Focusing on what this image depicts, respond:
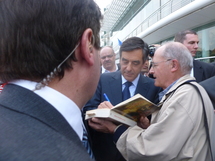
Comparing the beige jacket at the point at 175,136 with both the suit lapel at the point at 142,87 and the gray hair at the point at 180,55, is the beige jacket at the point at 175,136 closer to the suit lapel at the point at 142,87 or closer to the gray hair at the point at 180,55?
the gray hair at the point at 180,55

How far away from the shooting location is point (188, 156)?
4.57 ft

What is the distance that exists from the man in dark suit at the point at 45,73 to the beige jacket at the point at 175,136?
0.78 m

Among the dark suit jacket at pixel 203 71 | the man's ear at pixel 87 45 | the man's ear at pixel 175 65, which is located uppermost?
the man's ear at pixel 87 45

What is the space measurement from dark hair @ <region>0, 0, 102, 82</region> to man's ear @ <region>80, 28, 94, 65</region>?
2cm

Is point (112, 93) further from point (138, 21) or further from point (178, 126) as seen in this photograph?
point (138, 21)

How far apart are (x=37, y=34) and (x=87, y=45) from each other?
0.20 meters

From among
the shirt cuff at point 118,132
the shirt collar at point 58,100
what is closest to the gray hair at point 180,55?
the shirt cuff at point 118,132

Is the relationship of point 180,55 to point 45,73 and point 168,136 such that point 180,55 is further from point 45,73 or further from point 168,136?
point 45,73

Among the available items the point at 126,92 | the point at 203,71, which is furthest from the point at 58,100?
the point at 203,71

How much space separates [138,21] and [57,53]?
65.9 ft

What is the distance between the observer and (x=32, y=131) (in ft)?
1.91

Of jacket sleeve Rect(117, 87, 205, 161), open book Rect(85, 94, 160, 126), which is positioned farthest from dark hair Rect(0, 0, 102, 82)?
jacket sleeve Rect(117, 87, 205, 161)

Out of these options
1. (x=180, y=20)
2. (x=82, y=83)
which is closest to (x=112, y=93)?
(x=82, y=83)

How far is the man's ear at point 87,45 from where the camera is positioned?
788mm
